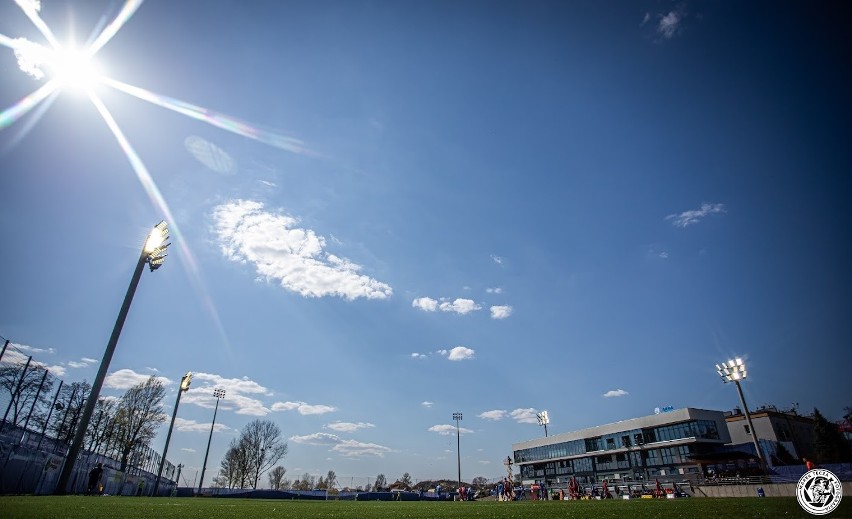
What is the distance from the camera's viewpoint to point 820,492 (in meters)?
8.28

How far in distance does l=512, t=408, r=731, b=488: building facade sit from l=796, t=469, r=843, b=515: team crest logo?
5016 cm

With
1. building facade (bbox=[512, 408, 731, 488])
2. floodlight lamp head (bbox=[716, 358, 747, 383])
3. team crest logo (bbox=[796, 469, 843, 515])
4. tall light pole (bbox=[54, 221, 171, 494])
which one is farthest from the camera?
building facade (bbox=[512, 408, 731, 488])

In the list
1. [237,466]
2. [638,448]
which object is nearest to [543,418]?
[638,448]

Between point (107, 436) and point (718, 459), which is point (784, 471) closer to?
point (718, 459)

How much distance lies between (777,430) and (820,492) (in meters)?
83.6

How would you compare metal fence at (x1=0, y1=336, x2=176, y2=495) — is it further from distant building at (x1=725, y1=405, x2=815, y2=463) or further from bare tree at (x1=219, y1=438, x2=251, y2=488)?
distant building at (x1=725, y1=405, x2=815, y2=463)

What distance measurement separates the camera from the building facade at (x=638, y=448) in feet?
191

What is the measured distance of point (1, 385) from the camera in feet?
71.7

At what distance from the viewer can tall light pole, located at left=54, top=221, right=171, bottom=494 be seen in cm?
1511

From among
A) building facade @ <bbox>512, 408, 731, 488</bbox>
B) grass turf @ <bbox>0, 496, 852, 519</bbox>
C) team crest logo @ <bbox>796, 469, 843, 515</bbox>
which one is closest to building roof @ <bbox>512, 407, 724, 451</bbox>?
building facade @ <bbox>512, 408, 731, 488</bbox>

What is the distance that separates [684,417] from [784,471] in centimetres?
2315

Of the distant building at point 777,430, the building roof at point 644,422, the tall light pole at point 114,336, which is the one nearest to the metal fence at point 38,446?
the tall light pole at point 114,336

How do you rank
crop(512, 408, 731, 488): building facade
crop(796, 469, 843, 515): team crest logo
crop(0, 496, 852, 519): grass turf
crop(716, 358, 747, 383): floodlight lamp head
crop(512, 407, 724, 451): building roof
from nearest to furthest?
crop(796, 469, 843, 515): team crest logo < crop(0, 496, 852, 519): grass turf < crop(716, 358, 747, 383): floodlight lamp head < crop(512, 408, 731, 488): building facade < crop(512, 407, 724, 451): building roof

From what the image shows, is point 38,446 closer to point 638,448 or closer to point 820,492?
point 820,492
